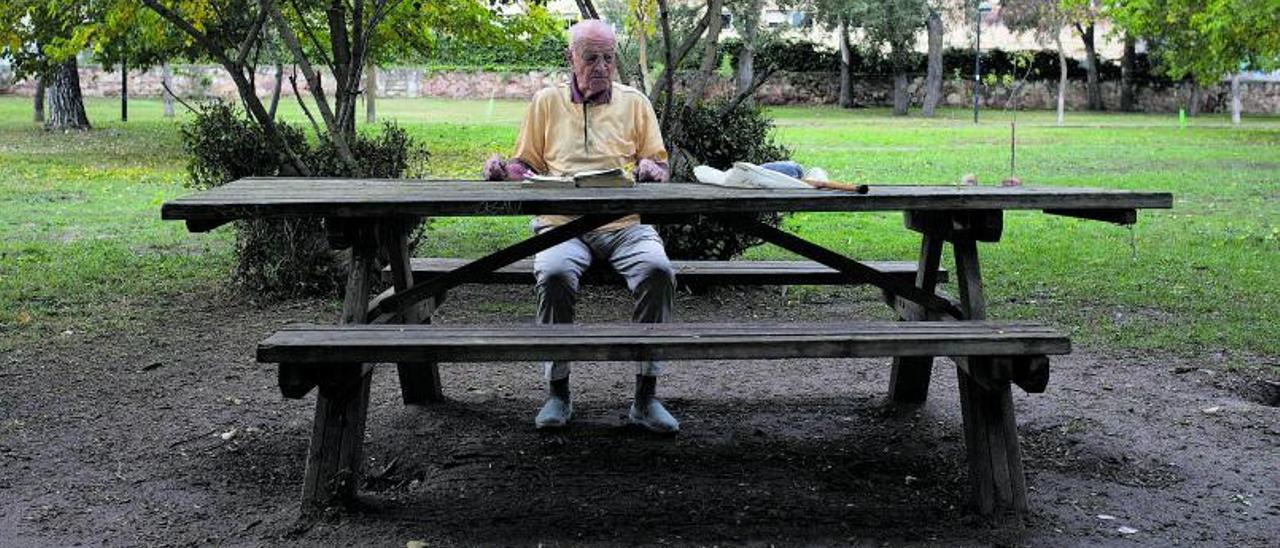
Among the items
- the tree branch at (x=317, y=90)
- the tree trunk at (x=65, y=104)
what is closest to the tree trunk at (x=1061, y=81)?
the tree trunk at (x=65, y=104)

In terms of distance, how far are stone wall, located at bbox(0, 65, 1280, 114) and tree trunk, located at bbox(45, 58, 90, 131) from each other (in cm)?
2084

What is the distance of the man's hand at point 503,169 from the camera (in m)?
5.13

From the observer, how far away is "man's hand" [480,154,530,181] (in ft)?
16.8

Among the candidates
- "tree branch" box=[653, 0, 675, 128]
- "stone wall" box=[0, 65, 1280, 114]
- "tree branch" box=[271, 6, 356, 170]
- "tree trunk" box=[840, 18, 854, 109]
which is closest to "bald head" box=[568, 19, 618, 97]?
"tree branch" box=[653, 0, 675, 128]

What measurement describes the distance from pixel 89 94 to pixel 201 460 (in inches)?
1804

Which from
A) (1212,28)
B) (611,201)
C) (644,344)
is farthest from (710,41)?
(1212,28)

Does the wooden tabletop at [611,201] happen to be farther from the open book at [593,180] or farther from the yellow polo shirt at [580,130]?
the yellow polo shirt at [580,130]

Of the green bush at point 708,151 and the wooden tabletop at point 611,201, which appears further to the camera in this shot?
the green bush at point 708,151

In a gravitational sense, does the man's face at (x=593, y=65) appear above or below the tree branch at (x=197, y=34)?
below

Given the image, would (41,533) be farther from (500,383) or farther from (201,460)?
(500,383)

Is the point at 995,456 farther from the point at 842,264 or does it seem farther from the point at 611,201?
the point at 611,201

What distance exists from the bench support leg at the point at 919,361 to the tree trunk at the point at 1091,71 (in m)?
46.1

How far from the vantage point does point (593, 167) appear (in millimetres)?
5344

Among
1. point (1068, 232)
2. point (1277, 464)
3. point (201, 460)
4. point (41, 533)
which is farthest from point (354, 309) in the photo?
point (1068, 232)
